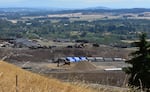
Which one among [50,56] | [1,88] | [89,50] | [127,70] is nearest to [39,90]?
[1,88]

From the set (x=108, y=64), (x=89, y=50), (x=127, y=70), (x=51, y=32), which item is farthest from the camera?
(x=51, y=32)

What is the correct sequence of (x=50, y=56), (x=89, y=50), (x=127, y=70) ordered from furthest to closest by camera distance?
(x=89, y=50) < (x=50, y=56) < (x=127, y=70)

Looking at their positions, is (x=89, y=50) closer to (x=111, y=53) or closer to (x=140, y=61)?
(x=111, y=53)

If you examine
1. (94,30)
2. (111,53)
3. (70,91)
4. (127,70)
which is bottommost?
(94,30)

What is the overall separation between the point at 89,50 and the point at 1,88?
53691 millimetres

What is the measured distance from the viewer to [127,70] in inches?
619

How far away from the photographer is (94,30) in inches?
4887

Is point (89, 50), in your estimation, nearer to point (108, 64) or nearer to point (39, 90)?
point (108, 64)

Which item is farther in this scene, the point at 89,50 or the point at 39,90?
the point at 89,50

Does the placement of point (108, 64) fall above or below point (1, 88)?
below

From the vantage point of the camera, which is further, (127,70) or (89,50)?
(89,50)

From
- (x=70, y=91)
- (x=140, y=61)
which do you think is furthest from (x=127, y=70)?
(x=70, y=91)

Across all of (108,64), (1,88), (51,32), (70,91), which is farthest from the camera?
(51,32)

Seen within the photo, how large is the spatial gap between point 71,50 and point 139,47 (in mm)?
38936
